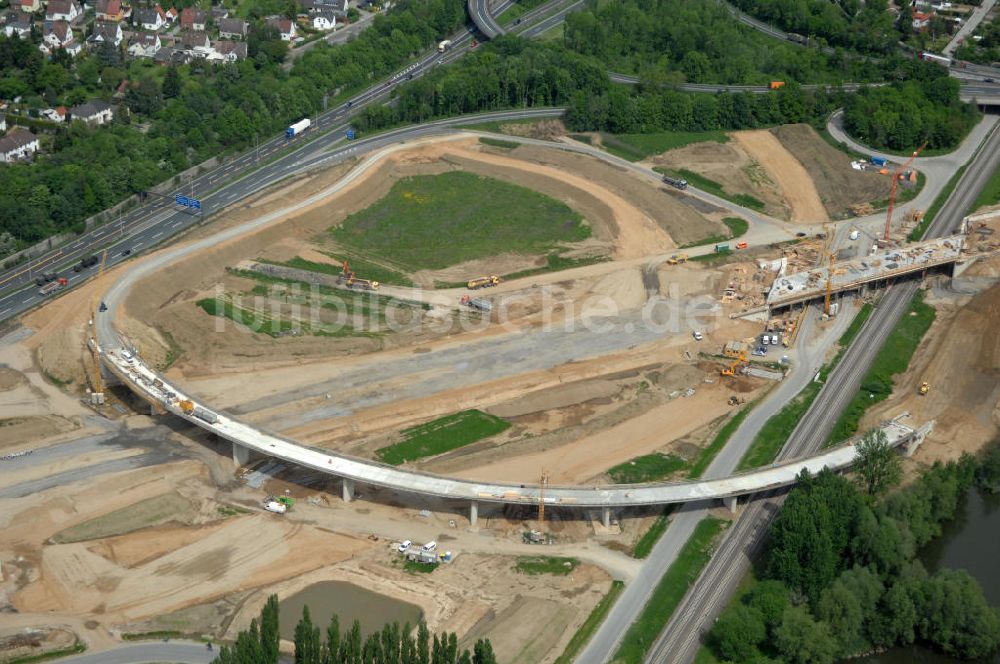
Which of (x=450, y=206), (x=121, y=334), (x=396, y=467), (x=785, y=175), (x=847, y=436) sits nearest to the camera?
(x=396, y=467)

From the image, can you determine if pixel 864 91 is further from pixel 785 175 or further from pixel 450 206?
pixel 450 206

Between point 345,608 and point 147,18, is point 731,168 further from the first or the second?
point 147,18

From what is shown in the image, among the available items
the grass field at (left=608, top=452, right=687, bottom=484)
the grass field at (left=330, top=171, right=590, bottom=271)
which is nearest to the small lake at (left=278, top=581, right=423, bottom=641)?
the grass field at (left=608, top=452, right=687, bottom=484)

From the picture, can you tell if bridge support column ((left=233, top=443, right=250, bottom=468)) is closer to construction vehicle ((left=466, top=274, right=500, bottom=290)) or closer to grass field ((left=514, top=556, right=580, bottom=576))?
grass field ((left=514, top=556, right=580, bottom=576))

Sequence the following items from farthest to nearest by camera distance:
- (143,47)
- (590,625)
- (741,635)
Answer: (143,47) < (590,625) < (741,635)

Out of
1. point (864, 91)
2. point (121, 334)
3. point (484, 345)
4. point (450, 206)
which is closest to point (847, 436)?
point (484, 345)

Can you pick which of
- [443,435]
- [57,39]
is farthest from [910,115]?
[57,39]

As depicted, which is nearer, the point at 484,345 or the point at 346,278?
the point at 484,345
